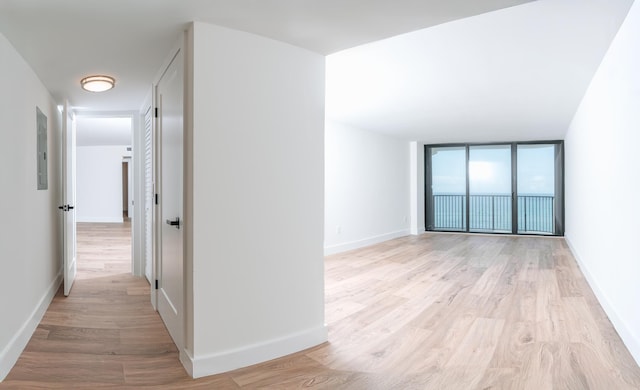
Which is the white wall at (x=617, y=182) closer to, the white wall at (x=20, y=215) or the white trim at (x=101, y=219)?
the white wall at (x=20, y=215)

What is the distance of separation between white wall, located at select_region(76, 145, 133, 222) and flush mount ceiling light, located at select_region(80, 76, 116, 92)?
8.93 metres

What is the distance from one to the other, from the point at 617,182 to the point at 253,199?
271 centimetres

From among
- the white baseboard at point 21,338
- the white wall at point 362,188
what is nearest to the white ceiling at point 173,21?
the white baseboard at point 21,338

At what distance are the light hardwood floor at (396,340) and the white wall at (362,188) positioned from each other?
5.68ft

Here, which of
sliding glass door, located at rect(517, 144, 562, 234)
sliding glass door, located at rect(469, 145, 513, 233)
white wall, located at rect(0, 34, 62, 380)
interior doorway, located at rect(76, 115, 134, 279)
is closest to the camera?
white wall, located at rect(0, 34, 62, 380)

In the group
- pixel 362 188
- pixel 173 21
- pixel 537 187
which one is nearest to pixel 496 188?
pixel 537 187

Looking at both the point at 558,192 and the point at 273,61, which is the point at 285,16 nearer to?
the point at 273,61

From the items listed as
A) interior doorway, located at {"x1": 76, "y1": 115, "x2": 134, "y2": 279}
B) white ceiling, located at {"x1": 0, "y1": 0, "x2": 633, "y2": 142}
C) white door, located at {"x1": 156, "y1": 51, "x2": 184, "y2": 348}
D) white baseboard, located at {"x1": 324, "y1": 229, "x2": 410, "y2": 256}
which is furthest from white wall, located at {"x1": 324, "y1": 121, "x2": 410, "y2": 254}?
interior doorway, located at {"x1": 76, "y1": 115, "x2": 134, "y2": 279}

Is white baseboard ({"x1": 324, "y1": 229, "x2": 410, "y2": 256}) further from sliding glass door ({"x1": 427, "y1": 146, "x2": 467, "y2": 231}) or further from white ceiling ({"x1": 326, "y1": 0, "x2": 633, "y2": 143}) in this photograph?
white ceiling ({"x1": 326, "y1": 0, "x2": 633, "y2": 143})

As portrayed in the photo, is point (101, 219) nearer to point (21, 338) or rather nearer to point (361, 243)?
point (361, 243)

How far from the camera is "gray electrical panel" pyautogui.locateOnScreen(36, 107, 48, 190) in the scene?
130 inches

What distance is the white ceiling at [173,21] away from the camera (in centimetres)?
196

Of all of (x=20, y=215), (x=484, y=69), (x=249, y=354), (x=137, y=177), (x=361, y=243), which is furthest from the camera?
(x=361, y=243)

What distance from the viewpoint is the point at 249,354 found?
92.7 inches
